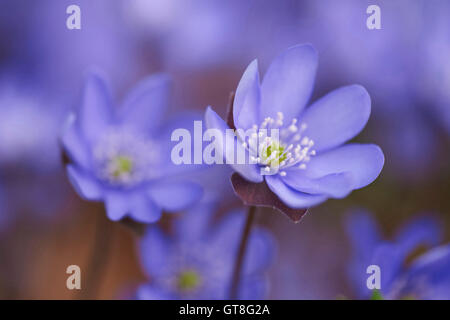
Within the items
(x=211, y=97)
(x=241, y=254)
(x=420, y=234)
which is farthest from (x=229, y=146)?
(x=211, y=97)

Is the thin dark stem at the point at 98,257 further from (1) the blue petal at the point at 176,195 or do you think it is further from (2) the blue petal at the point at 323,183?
(2) the blue petal at the point at 323,183

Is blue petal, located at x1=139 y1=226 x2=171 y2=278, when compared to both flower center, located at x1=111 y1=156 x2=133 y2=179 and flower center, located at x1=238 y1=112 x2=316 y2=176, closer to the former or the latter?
flower center, located at x1=111 y1=156 x2=133 y2=179

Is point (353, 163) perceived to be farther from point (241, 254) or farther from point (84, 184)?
point (84, 184)

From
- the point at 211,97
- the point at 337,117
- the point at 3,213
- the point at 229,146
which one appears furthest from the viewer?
the point at 211,97

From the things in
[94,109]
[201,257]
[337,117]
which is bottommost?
[201,257]

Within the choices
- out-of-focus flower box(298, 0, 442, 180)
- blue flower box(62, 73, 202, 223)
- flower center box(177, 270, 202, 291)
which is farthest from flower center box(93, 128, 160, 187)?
out-of-focus flower box(298, 0, 442, 180)

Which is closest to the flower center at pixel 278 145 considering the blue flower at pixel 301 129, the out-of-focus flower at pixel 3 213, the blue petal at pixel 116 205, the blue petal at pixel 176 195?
the blue flower at pixel 301 129
